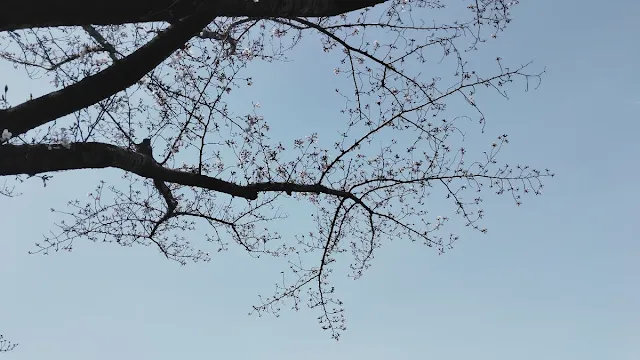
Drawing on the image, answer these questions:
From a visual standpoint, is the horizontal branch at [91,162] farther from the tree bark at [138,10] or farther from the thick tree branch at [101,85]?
the tree bark at [138,10]

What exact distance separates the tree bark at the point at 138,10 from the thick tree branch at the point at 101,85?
189mm

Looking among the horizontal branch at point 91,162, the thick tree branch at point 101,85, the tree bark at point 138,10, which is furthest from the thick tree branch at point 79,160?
the tree bark at point 138,10

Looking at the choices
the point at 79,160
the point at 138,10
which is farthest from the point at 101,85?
the point at 138,10

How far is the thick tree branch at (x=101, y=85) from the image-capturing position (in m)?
3.86

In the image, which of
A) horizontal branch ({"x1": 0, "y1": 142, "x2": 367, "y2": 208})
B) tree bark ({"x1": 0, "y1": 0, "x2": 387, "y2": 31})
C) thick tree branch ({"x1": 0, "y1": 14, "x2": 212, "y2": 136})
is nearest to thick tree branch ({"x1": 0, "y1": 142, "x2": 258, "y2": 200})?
horizontal branch ({"x1": 0, "y1": 142, "x2": 367, "y2": 208})

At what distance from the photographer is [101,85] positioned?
402cm

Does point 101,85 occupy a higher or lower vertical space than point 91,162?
higher

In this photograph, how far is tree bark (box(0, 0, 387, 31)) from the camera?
3.35 m

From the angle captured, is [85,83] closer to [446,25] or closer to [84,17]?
[84,17]

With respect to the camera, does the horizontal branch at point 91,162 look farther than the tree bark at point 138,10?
Yes

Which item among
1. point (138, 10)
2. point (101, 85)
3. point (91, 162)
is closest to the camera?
point (138, 10)

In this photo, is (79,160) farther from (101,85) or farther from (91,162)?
(101,85)

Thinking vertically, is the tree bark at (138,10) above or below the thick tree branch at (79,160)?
above

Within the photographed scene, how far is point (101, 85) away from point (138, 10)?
88 cm
